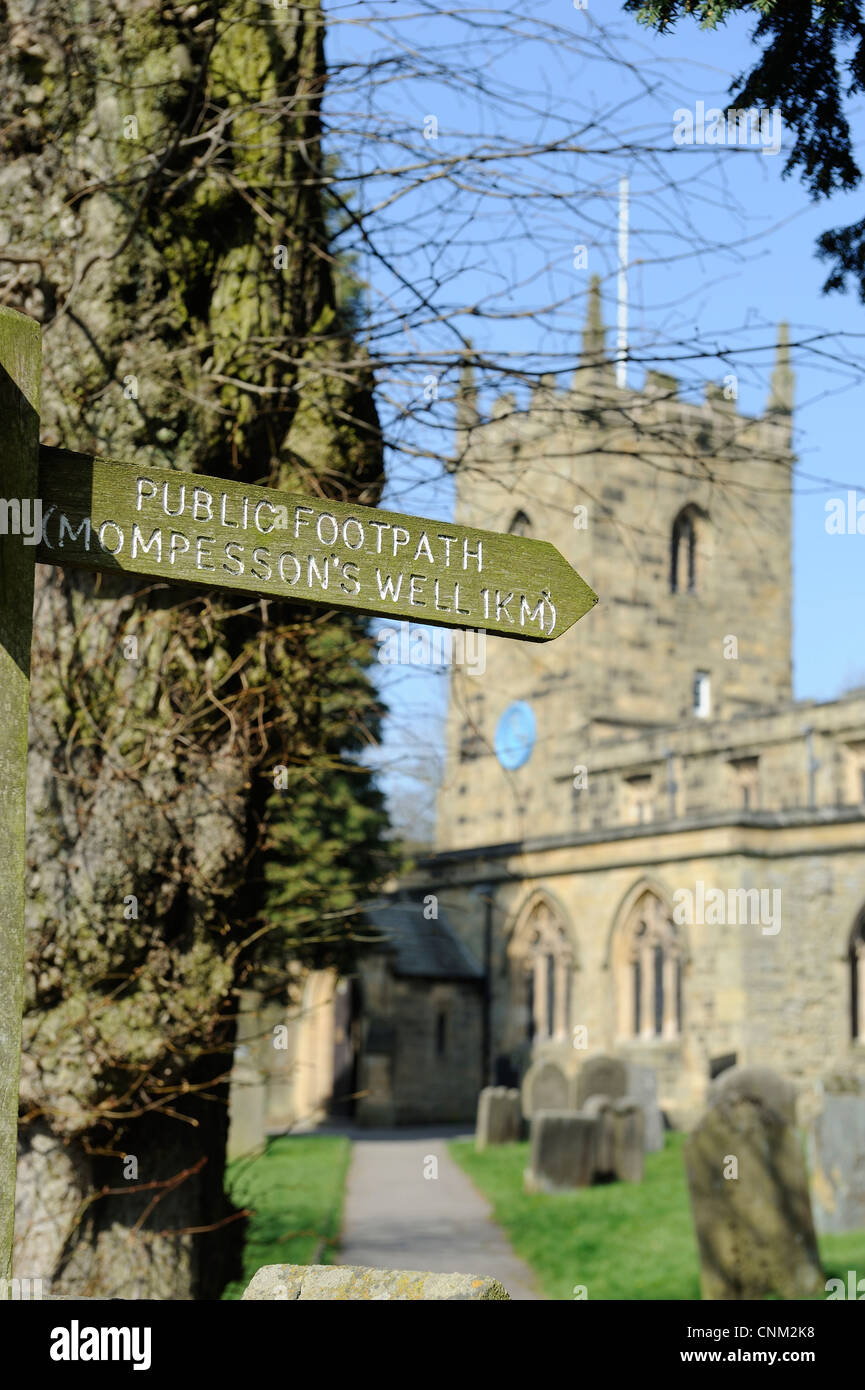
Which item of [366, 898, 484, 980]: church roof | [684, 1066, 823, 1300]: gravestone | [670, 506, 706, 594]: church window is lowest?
[684, 1066, 823, 1300]: gravestone

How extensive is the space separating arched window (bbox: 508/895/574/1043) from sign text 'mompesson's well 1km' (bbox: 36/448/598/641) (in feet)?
88.4

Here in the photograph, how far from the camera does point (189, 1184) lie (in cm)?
521

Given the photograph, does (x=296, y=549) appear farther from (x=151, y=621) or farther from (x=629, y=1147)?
(x=629, y=1147)

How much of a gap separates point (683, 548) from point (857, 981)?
14944 mm

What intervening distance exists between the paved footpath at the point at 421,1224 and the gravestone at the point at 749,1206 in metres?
1.27

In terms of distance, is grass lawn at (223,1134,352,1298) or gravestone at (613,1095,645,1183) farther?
gravestone at (613,1095,645,1183)

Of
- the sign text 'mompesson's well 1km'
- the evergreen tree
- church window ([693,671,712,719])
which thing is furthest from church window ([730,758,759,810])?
the sign text 'mompesson's well 1km'


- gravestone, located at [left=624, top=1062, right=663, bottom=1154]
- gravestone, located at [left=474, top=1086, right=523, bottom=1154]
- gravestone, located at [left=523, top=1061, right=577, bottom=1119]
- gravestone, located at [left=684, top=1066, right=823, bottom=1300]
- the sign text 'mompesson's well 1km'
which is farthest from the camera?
gravestone, located at [left=474, top=1086, right=523, bottom=1154]

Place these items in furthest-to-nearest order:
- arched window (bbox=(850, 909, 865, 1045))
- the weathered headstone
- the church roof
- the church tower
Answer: the church tower, the church roof, arched window (bbox=(850, 909, 865, 1045)), the weathered headstone

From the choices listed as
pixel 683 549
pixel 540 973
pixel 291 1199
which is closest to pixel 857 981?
pixel 540 973

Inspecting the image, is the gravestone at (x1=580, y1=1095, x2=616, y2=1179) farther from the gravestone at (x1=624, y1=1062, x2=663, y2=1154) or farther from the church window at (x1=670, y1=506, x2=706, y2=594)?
the church window at (x1=670, y1=506, x2=706, y2=594)

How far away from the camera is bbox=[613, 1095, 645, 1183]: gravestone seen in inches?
634

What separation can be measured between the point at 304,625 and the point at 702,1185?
224 inches

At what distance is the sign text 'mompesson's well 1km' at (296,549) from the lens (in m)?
2.63
